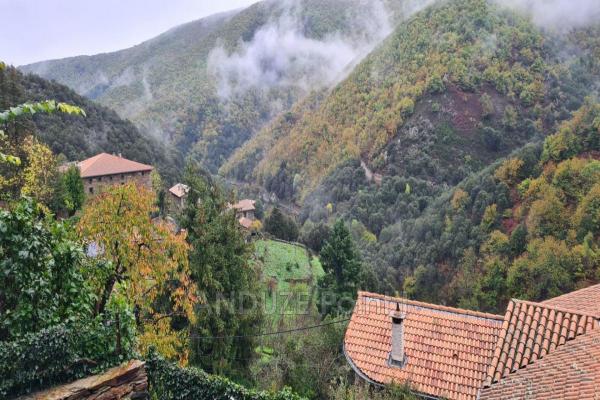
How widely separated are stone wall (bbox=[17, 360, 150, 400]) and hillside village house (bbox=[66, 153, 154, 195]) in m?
35.6

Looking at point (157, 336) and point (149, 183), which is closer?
point (157, 336)

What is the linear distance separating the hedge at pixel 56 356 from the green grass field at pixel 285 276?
14.5m

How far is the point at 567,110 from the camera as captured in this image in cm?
8969

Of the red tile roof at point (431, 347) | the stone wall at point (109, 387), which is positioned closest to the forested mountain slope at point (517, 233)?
the red tile roof at point (431, 347)

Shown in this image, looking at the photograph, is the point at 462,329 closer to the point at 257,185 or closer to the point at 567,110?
the point at 567,110

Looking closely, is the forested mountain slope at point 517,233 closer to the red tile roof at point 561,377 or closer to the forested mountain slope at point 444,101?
the forested mountain slope at point 444,101

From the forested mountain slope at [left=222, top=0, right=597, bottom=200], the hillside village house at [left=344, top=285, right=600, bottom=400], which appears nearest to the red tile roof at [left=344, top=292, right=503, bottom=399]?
the hillside village house at [left=344, top=285, right=600, bottom=400]

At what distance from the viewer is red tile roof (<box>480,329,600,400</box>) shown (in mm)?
7348

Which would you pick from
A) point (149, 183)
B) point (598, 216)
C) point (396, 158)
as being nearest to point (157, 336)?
point (149, 183)

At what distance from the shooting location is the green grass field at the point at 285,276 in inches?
996

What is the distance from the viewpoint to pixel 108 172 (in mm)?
40969

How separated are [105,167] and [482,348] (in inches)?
1495

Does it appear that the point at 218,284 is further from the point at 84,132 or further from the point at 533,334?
the point at 84,132

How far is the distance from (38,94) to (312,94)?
112 metres
